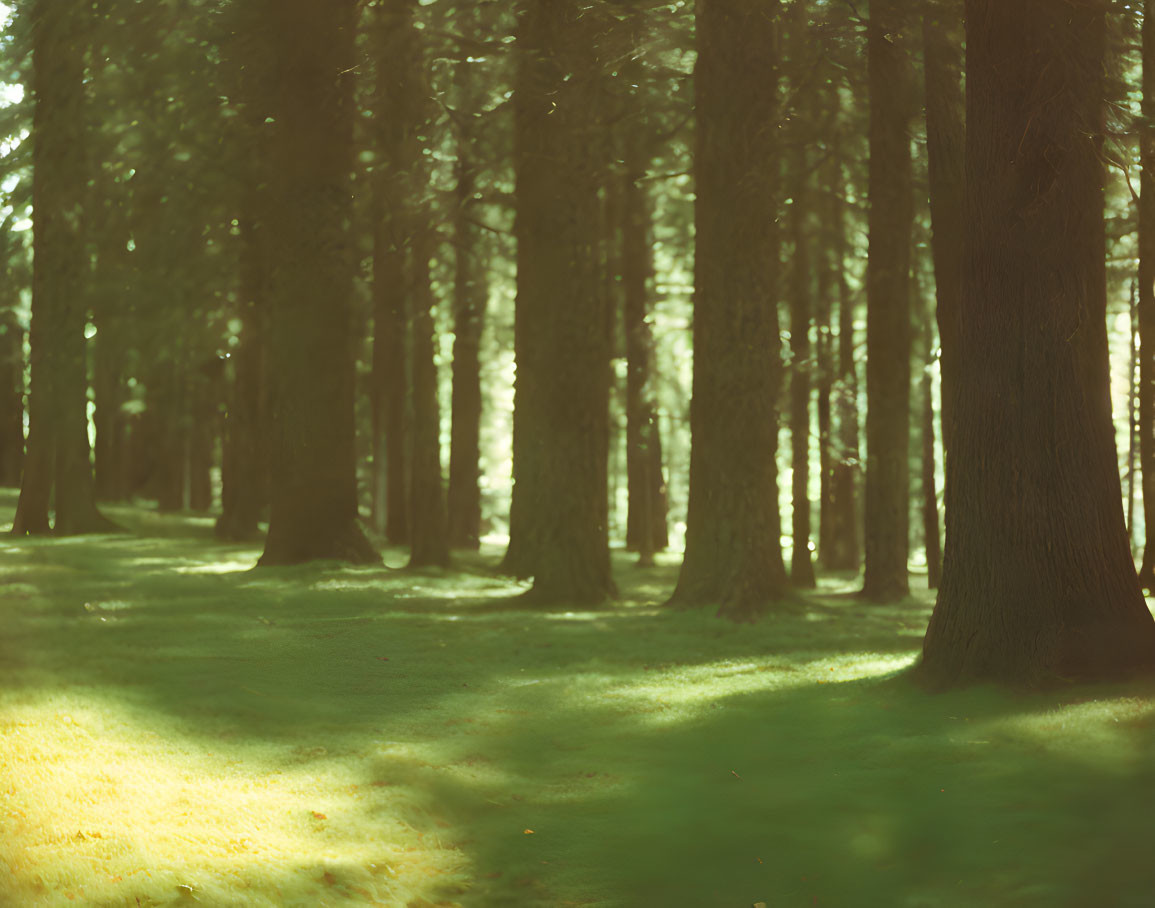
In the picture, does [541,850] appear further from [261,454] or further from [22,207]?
[22,207]

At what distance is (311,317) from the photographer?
20156 millimetres

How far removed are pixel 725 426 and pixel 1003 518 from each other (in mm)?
6394

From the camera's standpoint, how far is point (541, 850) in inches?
280

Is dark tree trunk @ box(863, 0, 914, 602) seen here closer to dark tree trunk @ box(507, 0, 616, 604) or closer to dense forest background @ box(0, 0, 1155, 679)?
dense forest background @ box(0, 0, 1155, 679)

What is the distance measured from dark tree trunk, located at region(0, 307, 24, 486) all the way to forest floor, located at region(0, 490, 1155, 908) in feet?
101

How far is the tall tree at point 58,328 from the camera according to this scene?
23984mm

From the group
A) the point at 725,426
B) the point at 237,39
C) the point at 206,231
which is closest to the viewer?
the point at 725,426

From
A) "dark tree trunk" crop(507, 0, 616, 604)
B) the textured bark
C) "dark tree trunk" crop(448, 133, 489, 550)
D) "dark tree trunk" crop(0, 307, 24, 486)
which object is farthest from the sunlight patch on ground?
"dark tree trunk" crop(0, 307, 24, 486)

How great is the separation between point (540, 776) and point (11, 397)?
128ft

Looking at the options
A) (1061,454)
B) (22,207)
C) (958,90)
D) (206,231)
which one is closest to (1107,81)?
(1061,454)

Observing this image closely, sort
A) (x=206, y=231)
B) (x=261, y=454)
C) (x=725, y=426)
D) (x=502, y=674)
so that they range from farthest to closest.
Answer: (x=261, y=454) → (x=206, y=231) → (x=725, y=426) → (x=502, y=674)

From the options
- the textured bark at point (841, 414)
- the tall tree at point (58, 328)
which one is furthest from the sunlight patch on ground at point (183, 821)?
the tall tree at point (58, 328)

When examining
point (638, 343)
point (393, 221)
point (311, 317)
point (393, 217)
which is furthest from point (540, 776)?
A: point (638, 343)

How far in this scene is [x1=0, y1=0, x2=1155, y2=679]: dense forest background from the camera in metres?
15.9
